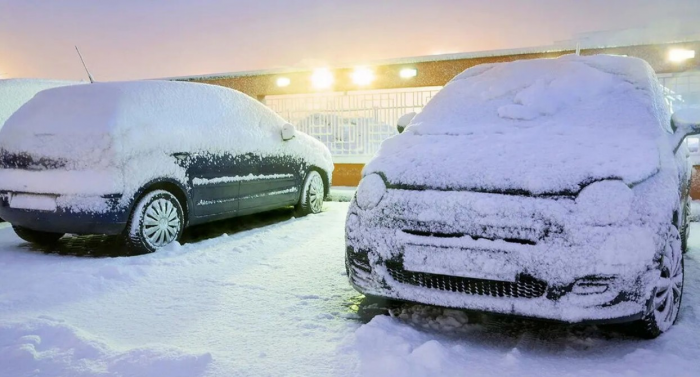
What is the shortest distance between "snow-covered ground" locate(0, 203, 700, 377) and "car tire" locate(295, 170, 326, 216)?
2.57 m

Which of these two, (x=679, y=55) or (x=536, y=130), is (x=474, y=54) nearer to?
(x=679, y=55)

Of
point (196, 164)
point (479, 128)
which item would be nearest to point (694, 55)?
point (479, 128)

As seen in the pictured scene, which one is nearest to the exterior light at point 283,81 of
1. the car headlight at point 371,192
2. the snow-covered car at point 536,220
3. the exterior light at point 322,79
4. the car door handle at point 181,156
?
the exterior light at point 322,79

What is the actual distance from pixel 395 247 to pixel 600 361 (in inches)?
42.8

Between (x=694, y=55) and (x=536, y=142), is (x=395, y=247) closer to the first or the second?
(x=536, y=142)

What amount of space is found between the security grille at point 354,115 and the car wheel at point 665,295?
7.56 metres

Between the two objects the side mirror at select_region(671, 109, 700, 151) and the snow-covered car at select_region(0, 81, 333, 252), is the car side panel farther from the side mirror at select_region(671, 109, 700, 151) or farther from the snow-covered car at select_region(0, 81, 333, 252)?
the side mirror at select_region(671, 109, 700, 151)

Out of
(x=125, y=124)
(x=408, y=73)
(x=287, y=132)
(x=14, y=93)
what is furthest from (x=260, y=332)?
(x=408, y=73)

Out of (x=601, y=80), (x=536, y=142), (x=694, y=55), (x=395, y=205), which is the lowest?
(x=395, y=205)

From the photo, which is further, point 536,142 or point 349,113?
point 349,113

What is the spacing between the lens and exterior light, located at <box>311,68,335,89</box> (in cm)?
1295

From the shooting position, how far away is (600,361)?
2572 millimetres

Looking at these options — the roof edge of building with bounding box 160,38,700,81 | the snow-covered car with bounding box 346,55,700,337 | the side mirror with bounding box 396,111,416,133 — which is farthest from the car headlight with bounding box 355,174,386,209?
the roof edge of building with bounding box 160,38,700,81

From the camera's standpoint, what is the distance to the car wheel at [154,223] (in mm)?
4715
